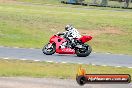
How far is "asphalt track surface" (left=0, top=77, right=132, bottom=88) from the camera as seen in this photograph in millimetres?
14305

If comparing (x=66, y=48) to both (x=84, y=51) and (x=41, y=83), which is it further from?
(x=41, y=83)

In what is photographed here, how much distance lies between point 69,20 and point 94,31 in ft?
18.8

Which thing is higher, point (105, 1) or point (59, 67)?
point (59, 67)

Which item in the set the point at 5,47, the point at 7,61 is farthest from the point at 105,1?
A: the point at 7,61

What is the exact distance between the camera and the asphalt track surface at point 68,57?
21.5m

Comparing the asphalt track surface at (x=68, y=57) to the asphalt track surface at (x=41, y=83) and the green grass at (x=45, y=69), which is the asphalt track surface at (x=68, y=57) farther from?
the asphalt track surface at (x=41, y=83)

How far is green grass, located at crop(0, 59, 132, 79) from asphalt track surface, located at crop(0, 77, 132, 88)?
99 cm

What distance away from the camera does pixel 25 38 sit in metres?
33.0

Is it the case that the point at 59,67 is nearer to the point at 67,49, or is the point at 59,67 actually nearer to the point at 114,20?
the point at 67,49

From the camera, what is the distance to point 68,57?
22875mm

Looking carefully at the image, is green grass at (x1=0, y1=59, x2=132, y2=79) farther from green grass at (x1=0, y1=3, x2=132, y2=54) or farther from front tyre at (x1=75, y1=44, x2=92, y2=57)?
green grass at (x1=0, y1=3, x2=132, y2=54)

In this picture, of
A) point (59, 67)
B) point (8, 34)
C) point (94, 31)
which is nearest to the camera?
point (59, 67)

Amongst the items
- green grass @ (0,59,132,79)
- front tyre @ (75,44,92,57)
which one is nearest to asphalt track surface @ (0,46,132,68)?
front tyre @ (75,44,92,57)

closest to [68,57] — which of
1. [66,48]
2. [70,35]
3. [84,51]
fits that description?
[66,48]
